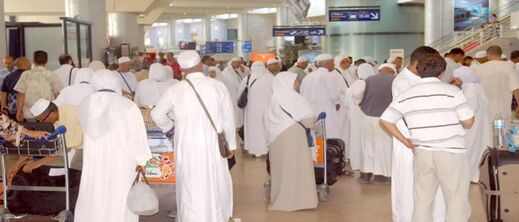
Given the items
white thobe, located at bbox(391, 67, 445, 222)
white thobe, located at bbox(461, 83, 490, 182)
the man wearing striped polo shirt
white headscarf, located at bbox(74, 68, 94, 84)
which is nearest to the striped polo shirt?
the man wearing striped polo shirt

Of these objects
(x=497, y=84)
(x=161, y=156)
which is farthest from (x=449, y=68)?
(x=161, y=156)

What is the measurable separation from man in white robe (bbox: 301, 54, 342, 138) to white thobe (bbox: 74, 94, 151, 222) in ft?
16.5

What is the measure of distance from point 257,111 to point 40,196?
577 cm

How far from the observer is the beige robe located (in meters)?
7.51

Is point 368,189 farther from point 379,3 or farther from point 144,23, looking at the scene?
point 144,23

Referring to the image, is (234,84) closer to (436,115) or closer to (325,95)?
(325,95)

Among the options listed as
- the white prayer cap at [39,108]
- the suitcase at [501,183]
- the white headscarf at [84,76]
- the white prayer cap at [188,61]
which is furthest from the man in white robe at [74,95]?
the suitcase at [501,183]

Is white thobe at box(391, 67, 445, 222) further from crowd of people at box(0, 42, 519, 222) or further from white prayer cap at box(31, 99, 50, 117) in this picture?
white prayer cap at box(31, 99, 50, 117)

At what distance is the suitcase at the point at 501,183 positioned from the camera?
19.8 ft

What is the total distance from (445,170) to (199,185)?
198 centimetres

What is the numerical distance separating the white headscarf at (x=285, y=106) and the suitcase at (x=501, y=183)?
1932 millimetres

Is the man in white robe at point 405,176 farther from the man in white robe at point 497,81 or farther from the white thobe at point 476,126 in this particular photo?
the man in white robe at point 497,81

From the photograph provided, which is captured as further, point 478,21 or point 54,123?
point 478,21

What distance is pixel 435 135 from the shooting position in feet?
16.5
